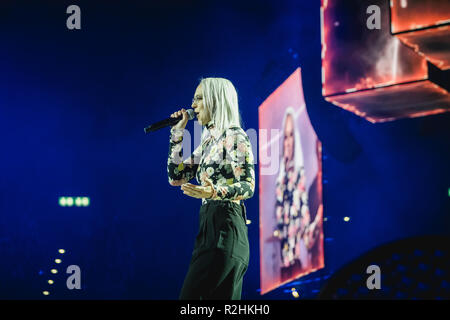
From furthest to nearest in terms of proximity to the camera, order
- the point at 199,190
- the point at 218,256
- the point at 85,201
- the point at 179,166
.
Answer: the point at 85,201 < the point at 179,166 < the point at 218,256 < the point at 199,190

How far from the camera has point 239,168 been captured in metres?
1.76

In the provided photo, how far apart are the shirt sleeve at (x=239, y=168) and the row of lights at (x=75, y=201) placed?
2.61 m

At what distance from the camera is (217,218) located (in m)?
1.76

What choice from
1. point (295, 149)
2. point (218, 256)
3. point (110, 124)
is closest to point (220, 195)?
point (218, 256)

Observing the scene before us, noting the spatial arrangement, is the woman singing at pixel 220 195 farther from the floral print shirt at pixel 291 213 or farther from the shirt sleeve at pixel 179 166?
the floral print shirt at pixel 291 213

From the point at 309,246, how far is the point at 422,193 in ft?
2.79

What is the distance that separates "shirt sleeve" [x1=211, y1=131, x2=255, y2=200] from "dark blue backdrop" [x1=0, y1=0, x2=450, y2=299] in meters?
2.13

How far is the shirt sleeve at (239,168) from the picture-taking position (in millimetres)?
1692

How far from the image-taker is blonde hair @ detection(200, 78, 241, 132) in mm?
1905

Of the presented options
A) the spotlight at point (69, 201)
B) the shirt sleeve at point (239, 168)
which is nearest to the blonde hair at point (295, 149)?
the spotlight at point (69, 201)

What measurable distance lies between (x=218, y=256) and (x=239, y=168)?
310mm

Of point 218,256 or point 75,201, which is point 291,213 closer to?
point 75,201

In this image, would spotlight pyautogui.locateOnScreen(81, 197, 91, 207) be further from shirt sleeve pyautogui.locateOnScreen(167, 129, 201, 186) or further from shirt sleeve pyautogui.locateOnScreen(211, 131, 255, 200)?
shirt sleeve pyautogui.locateOnScreen(211, 131, 255, 200)
